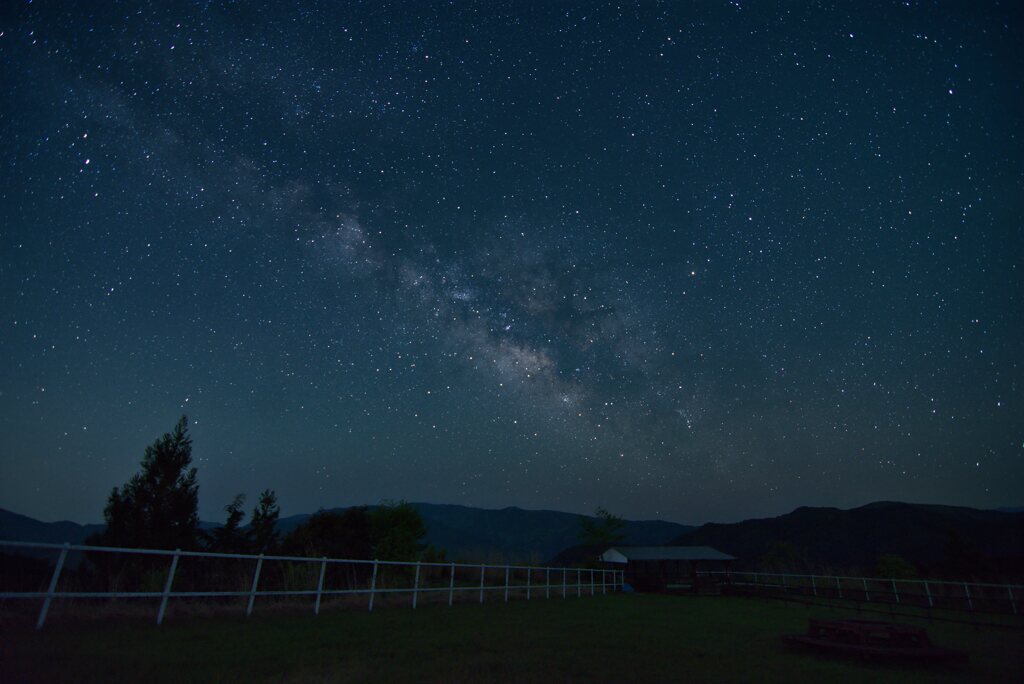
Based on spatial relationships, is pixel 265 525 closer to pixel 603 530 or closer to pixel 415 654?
pixel 415 654

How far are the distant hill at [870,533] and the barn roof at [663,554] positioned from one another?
44005 mm

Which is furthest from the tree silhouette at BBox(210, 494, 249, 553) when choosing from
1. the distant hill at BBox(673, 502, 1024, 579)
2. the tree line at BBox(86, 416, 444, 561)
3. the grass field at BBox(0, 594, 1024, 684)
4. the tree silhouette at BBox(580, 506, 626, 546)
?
the distant hill at BBox(673, 502, 1024, 579)

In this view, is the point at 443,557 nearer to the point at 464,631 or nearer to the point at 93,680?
the point at 464,631

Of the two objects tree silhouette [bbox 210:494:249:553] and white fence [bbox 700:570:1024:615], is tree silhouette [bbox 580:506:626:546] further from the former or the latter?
tree silhouette [bbox 210:494:249:553]

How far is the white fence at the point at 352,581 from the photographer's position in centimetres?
748

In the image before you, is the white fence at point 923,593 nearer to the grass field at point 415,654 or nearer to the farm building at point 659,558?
the farm building at point 659,558

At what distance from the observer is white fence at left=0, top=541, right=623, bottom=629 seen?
24.5 feet

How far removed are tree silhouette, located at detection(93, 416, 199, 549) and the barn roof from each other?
32106mm

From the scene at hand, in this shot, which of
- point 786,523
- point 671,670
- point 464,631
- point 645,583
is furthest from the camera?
point 786,523

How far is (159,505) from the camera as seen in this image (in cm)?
2977

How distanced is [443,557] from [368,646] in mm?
24406

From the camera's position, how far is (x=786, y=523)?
156 m

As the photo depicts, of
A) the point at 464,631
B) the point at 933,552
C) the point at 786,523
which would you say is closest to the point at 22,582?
the point at 464,631

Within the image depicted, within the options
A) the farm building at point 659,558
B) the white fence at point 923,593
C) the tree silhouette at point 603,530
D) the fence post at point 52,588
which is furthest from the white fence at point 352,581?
the tree silhouette at point 603,530
